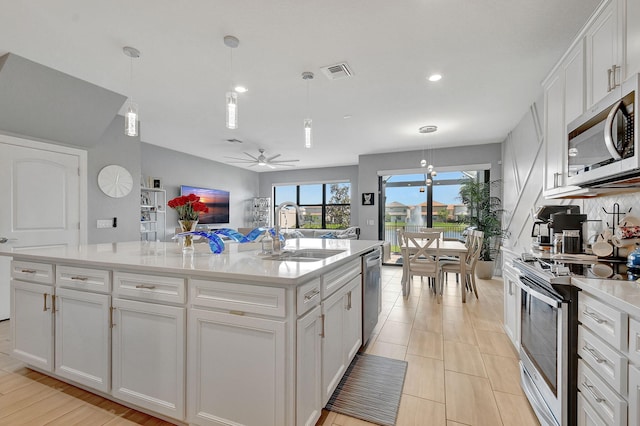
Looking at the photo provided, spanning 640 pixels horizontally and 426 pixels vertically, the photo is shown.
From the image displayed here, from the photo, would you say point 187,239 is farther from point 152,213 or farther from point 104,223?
point 152,213

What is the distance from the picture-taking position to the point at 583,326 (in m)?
1.26

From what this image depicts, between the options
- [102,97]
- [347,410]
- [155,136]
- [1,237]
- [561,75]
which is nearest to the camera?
Answer: [347,410]

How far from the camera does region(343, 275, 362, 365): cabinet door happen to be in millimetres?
1943

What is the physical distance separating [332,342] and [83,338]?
1.54m

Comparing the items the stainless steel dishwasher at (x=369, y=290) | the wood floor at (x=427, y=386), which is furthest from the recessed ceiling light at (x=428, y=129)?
the wood floor at (x=427, y=386)

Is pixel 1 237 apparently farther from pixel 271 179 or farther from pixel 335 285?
pixel 271 179

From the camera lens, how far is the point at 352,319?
2080 millimetres

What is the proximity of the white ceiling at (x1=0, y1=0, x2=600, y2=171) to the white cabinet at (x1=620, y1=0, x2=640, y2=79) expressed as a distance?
1.86 ft

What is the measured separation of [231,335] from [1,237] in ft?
11.4

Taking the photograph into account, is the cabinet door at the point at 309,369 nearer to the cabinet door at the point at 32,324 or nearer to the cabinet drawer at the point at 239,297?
the cabinet drawer at the point at 239,297

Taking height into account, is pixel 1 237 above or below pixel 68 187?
below

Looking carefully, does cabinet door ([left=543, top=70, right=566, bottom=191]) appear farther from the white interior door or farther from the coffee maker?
the white interior door

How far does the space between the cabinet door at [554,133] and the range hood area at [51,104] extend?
14.6ft

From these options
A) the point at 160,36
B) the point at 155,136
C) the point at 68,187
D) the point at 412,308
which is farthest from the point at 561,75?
the point at 155,136
